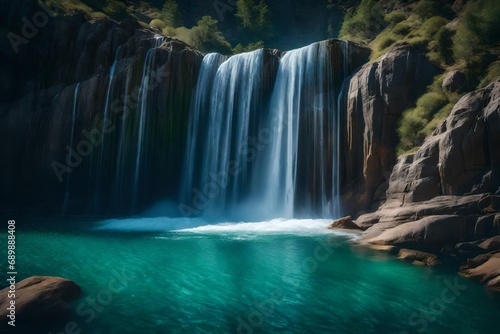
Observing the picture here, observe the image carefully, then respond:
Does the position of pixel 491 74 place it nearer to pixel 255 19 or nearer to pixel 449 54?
pixel 449 54

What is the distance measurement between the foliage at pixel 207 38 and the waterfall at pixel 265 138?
28235mm

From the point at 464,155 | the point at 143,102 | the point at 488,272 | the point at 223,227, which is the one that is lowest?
the point at 488,272

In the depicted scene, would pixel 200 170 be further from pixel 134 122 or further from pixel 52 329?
pixel 52 329

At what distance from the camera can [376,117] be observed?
24500 mm

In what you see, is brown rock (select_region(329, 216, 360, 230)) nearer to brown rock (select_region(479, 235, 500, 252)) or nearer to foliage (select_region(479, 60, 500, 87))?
brown rock (select_region(479, 235, 500, 252))

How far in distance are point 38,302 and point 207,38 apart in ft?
195

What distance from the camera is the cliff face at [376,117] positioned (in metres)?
23.8

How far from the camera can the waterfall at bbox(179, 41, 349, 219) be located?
27.7 m

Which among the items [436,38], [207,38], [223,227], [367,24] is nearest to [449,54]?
[436,38]

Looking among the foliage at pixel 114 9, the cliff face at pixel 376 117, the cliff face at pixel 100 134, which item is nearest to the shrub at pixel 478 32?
the cliff face at pixel 376 117

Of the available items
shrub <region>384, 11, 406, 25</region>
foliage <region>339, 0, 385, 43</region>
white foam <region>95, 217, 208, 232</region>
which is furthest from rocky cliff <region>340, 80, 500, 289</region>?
foliage <region>339, 0, 385, 43</region>

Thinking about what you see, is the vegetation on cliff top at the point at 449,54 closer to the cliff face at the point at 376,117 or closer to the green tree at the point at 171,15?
the cliff face at the point at 376,117

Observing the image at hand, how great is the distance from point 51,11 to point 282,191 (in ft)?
120

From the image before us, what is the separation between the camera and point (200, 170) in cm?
3294
